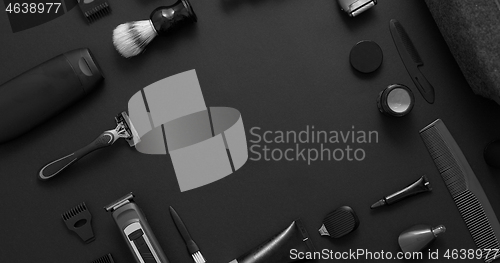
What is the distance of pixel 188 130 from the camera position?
3.50 ft

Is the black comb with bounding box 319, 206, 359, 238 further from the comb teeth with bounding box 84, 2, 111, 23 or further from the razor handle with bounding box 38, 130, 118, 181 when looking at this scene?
the comb teeth with bounding box 84, 2, 111, 23

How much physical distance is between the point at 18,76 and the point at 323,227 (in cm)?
76

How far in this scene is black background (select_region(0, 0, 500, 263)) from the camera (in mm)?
1056

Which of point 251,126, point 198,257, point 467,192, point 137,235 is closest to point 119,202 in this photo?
point 137,235

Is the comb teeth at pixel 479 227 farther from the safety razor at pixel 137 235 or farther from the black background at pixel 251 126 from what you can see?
the safety razor at pixel 137 235

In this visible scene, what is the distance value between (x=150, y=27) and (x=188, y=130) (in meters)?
0.25

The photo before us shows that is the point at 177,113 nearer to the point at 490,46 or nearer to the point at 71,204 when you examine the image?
the point at 71,204

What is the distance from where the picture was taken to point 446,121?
1057mm

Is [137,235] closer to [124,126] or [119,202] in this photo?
[119,202]

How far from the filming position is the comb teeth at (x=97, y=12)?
1061mm

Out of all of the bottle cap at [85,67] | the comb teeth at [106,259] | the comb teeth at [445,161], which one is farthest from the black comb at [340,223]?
the bottle cap at [85,67]

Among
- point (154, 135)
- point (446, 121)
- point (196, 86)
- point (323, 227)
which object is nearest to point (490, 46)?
point (446, 121)

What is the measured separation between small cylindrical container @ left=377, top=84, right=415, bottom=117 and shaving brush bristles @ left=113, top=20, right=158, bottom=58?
21.0 inches

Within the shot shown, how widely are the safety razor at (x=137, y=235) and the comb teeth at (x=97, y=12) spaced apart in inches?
17.3
